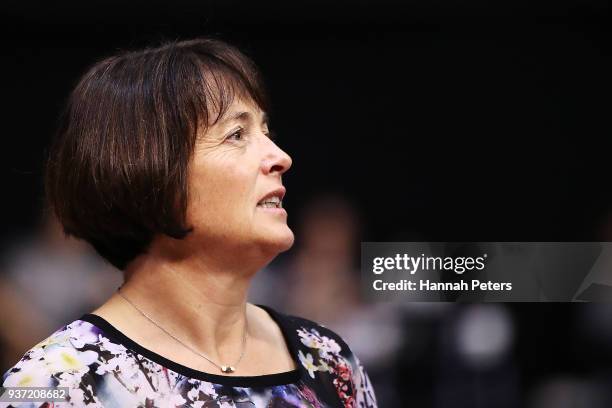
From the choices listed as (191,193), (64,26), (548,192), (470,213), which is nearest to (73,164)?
(191,193)

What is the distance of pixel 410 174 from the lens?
1960 millimetres

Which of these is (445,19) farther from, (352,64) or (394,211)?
(394,211)

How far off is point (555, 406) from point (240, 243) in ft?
3.46

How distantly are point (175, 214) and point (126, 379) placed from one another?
24 cm

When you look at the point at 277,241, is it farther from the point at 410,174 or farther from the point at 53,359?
the point at 410,174

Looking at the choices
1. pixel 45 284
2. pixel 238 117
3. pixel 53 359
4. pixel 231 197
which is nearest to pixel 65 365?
pixel 53 359

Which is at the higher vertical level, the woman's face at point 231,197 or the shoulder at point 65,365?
the woman's face at point 231,197

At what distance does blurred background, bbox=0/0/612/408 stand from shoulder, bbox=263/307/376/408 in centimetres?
47

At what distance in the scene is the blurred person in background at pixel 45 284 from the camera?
192 centimetres

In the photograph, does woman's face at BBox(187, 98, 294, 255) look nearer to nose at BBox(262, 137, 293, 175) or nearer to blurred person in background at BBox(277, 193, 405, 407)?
nose at BBox(262, 137, 293, 175)

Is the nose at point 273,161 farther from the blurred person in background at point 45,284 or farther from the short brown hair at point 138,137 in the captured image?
the blurred person in background at point 45,284

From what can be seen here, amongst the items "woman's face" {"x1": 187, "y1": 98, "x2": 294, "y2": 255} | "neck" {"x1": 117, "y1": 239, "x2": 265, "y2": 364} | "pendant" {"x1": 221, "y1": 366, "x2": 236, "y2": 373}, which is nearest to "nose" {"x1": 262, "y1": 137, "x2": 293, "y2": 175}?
"woman's face" {"x1": 187, "y1": 98, "x2": 294, "y2": 255}

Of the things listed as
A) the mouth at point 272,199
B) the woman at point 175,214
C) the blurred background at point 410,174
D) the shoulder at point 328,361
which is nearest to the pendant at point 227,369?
the woman at point 175,214

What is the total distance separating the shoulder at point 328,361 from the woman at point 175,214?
3.0 inches
